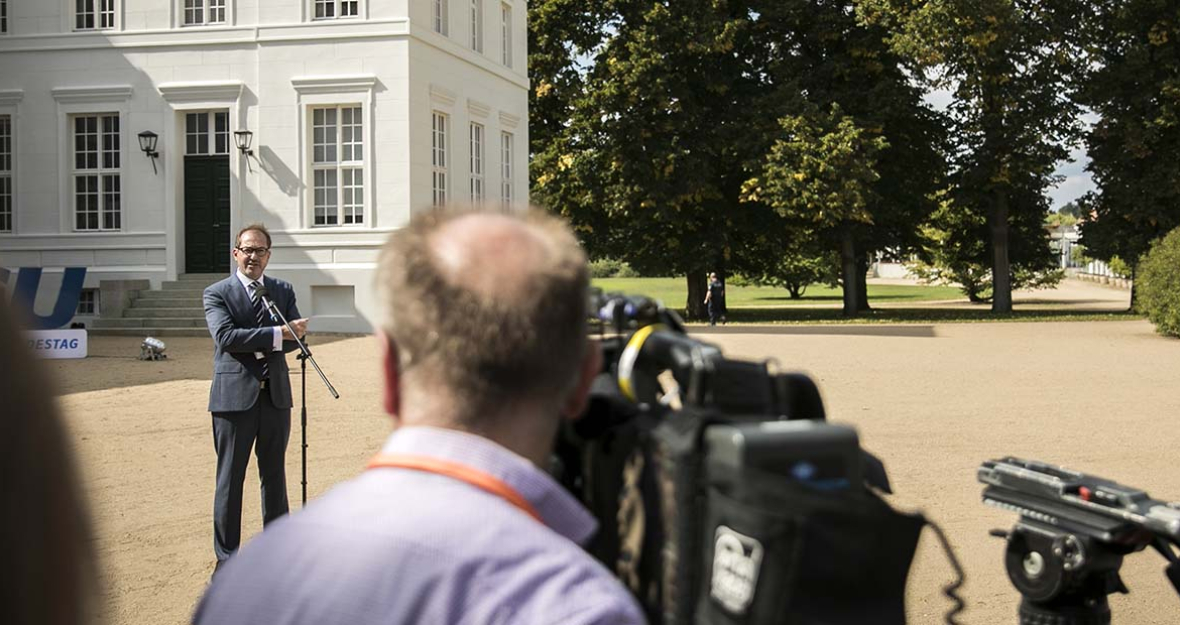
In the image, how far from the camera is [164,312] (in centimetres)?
2777

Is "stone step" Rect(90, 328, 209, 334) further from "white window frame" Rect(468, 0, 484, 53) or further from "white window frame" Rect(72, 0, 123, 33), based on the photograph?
"white window frame" Rect(468, 0, 484, 53)

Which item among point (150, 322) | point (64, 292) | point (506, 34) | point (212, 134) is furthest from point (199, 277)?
point (506, 34)

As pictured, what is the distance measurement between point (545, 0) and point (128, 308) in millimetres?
17550

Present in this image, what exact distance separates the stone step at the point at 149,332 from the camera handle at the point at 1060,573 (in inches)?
1014

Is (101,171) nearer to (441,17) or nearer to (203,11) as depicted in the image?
(203,11)

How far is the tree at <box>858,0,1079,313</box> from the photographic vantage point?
35406 millimetres

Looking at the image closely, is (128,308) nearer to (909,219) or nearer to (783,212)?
(783,212)

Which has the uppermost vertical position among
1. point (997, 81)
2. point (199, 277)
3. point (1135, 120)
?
point (997, 81)

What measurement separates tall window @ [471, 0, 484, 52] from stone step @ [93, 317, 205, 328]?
10893mm

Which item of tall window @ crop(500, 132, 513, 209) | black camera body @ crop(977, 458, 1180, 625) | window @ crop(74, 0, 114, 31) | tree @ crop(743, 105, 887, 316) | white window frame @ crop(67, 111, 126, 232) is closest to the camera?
black camera body @ crop(977, 458, 1180, 625)

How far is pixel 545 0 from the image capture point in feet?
129

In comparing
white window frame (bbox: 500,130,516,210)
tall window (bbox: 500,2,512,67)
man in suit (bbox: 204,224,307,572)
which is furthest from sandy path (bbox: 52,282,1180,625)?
tall window (bbox: 500,2,512,67)

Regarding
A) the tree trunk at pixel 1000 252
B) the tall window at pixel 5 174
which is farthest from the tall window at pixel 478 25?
the tree trunk at pixel 1000 252

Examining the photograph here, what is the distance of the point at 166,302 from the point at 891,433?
2042 centimetres
